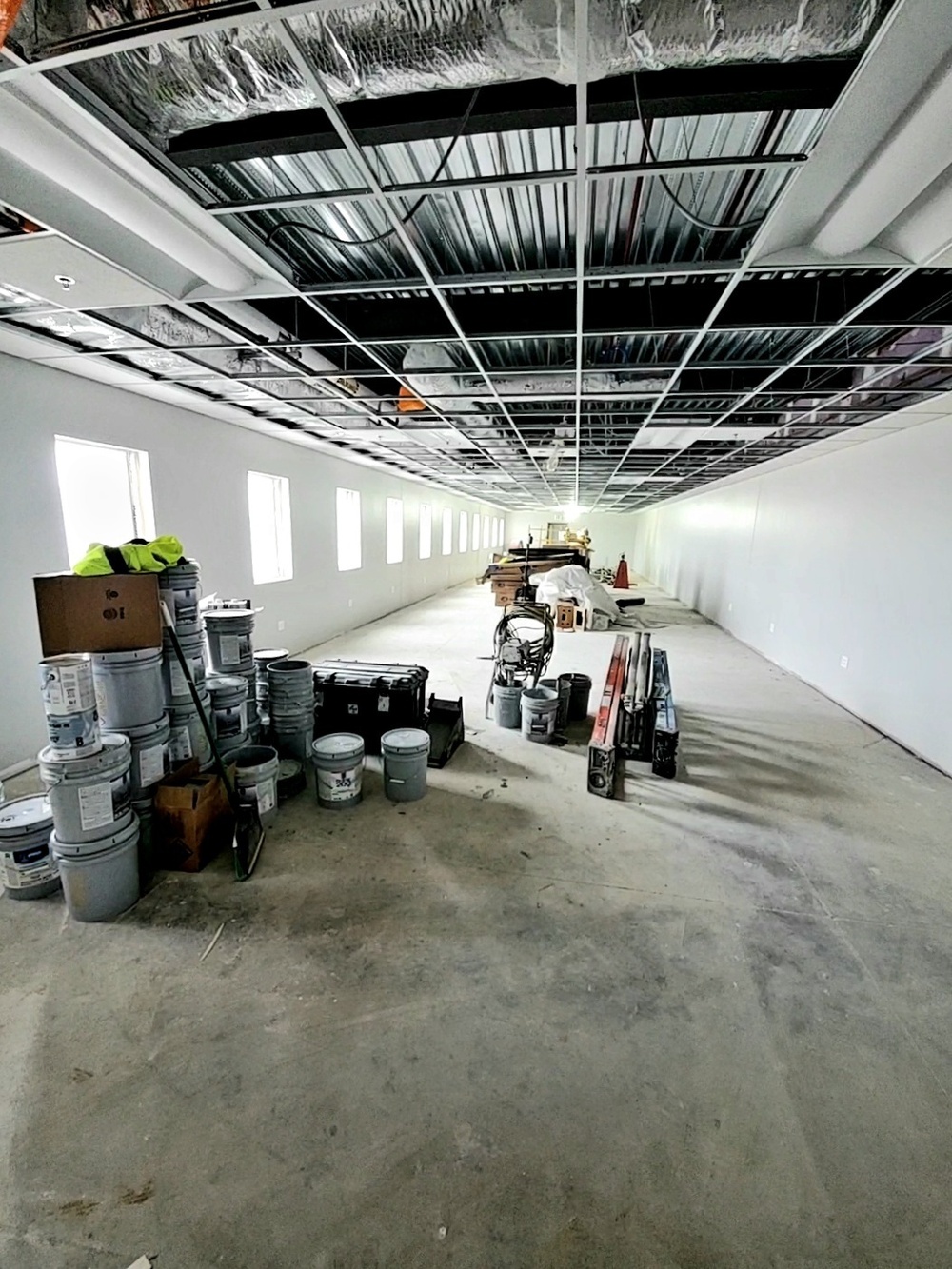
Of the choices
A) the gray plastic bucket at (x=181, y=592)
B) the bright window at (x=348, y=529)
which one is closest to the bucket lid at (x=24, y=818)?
the gray plastic bucket at (x=181, y=592)

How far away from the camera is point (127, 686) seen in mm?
2330

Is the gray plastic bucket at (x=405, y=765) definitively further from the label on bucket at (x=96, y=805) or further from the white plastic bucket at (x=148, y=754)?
the label on bucket at (x=96, y=805)

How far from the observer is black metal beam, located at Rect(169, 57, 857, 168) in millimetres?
1271

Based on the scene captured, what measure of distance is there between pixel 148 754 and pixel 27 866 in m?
0.64

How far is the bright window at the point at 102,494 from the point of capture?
142 inches

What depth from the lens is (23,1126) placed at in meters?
1.43

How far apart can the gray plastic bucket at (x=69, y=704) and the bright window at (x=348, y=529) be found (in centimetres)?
540

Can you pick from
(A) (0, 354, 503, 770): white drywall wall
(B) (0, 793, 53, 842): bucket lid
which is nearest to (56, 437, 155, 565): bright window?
(A) (0, 354, 503, 770): white drywall wall

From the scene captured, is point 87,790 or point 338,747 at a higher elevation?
point 87,790

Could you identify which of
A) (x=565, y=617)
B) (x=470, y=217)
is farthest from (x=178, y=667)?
(x=565, y=617)

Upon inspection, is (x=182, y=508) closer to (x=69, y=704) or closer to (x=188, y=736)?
(x=188, y=736)

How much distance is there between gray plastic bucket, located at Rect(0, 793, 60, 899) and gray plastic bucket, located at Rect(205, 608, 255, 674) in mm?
1090

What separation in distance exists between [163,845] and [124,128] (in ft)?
8.72

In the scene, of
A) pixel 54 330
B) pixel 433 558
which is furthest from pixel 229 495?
pixel 433 558
